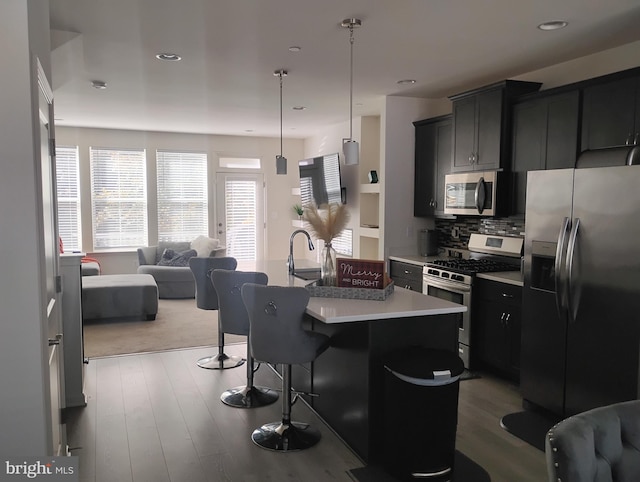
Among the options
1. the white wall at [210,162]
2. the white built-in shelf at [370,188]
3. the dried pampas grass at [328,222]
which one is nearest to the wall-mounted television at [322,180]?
the white built-in shelf at [370,188]

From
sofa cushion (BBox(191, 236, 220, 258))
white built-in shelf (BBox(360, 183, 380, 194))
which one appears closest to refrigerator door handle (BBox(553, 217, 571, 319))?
white built-in shelf (BBox(360, 183, 380, 194))

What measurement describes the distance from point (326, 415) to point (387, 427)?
77 cm

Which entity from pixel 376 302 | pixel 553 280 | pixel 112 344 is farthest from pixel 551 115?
pixel 112 344

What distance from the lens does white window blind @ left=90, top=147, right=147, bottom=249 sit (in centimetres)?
862

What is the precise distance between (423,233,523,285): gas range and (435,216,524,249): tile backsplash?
0.11m

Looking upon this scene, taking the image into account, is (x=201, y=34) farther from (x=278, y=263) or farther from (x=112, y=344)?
(x=112, y=344)

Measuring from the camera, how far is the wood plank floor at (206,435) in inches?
112

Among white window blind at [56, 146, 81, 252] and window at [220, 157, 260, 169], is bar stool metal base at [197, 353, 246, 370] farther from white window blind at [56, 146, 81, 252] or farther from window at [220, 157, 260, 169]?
window at [220, 157, 260, 169]

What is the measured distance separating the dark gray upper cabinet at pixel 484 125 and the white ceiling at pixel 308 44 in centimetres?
20

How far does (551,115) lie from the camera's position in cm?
411

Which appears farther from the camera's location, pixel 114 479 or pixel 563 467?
pixel 114 479

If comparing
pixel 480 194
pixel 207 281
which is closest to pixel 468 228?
pixel 480 194

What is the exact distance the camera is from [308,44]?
381 centimetres

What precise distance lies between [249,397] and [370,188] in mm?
3529
